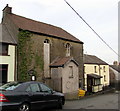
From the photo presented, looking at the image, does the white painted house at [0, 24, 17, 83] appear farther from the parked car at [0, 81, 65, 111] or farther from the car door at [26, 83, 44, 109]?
the car door at [26, 83, 44, 109]

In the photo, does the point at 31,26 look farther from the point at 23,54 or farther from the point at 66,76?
the point at 66,76

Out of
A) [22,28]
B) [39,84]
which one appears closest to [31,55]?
[22,28]

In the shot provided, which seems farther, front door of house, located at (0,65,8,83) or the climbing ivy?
the climbing ivy

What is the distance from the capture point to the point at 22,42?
1689cm

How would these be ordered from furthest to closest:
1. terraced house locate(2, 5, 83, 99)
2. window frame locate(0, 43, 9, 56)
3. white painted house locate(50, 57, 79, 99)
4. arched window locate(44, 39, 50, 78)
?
arched window locate(44, 39, 50, 78) < white painted house locate(50, 57, 79, 99) < terraced house locate(2, 5, 83, 99) < window frame locate(0, 43, 9, 56)

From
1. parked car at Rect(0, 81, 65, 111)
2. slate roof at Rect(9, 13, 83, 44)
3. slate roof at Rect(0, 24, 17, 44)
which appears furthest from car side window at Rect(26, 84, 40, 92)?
slate roof at Rect(9, 13, 83, 44)

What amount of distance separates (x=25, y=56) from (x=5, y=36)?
110 inches

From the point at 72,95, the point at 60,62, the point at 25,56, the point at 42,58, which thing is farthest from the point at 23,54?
the point at 72,95

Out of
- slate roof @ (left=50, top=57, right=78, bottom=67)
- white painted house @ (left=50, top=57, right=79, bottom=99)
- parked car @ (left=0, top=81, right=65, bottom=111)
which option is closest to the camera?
parked car @ (left=0, top=81, right=65, bottom=111)

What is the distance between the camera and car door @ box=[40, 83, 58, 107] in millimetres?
8367

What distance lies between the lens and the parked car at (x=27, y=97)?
6.72m

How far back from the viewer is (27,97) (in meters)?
7.40

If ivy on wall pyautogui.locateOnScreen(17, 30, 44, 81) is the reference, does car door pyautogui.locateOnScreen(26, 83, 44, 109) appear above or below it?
below

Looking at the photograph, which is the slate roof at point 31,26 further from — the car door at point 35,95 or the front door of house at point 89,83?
the car door at point 35,95
